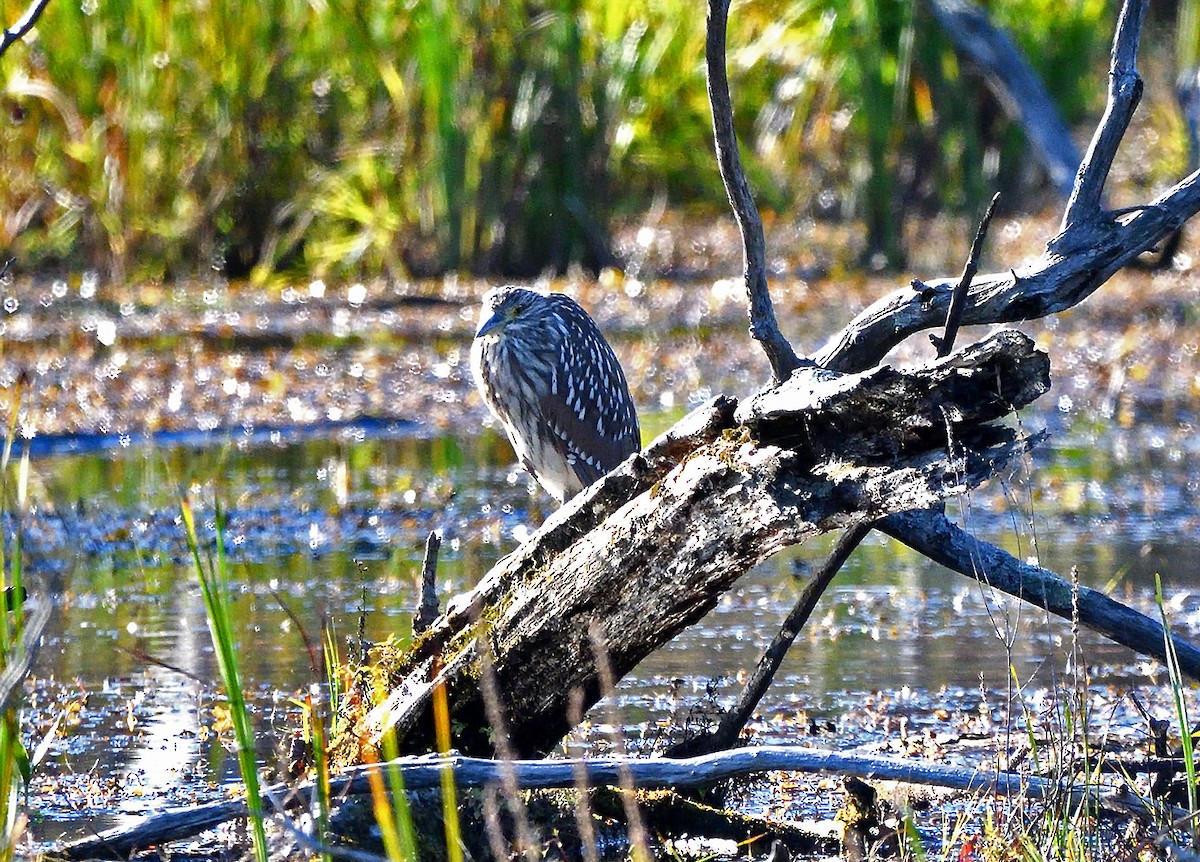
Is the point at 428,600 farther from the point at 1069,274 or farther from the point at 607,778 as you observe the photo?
the point at 1069,274

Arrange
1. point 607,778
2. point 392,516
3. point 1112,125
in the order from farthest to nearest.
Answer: point 392,516, point 1112,125, point 607,778

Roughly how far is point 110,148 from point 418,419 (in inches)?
176

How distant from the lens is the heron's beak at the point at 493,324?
250 inches

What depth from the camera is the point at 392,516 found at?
7434 millimetres

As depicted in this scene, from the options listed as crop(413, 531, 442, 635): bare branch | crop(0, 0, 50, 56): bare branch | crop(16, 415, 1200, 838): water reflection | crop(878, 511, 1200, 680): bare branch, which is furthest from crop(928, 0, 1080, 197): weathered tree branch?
crop(0, 0, 50, 56): bare branch

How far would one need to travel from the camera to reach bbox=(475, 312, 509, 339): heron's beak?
250 inches

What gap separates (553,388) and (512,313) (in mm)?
331

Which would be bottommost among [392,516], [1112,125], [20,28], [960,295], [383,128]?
[392,516]

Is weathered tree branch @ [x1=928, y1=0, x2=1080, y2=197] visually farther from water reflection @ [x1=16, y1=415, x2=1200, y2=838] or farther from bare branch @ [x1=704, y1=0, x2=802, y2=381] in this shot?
bare branch @ [x1=704, y1=0, x2=802, y2=381]

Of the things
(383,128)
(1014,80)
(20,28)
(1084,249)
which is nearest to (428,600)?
(20,28)

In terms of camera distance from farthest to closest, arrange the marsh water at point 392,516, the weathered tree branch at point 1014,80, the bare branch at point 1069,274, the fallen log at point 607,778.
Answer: the weathered tree branch at point 1014,80 < the marsh water at point 392,516 < the bare branch at point 1069,274 < the fallen log at point 607,778

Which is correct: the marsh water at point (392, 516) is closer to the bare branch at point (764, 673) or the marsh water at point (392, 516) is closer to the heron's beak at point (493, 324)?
the bare branch at point (764, 673)

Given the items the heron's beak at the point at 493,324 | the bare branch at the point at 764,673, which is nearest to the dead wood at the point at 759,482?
the bare branch at the point at 764,673

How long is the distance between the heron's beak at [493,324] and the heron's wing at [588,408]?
0.71 feet
